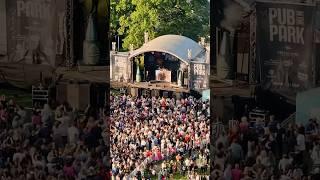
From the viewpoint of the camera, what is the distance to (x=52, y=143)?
21.7 ft

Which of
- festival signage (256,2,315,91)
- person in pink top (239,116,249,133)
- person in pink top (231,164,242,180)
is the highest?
festival signage (256,2,315,91)

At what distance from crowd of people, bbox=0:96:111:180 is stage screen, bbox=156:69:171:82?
900cm

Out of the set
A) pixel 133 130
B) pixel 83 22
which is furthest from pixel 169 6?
pixel 83 22

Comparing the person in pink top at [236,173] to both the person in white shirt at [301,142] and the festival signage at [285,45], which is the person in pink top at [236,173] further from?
the festival signage at [285,45]

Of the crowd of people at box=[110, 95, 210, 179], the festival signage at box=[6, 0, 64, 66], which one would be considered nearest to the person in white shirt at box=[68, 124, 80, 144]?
the festival signage at box=[6, 0, 64, 66]

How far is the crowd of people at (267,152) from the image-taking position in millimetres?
5758

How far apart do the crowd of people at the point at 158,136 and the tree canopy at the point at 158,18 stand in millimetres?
1571

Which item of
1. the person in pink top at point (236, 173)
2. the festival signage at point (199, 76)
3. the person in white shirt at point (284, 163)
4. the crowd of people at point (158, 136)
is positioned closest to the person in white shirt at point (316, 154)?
the person in white shirt at point (284, 163)

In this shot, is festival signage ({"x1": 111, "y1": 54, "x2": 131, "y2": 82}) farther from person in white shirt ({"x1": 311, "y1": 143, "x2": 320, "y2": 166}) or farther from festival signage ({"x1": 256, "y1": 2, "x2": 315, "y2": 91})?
A: person in white shirt ({"x1": 311, "y1": 143, "x2": 320, "y2": 166})

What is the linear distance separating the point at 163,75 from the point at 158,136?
324 cm

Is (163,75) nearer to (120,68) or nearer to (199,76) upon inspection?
(199,76)

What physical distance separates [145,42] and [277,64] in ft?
33.6

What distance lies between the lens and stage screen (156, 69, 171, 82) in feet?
51.1

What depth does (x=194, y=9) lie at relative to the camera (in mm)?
15898
